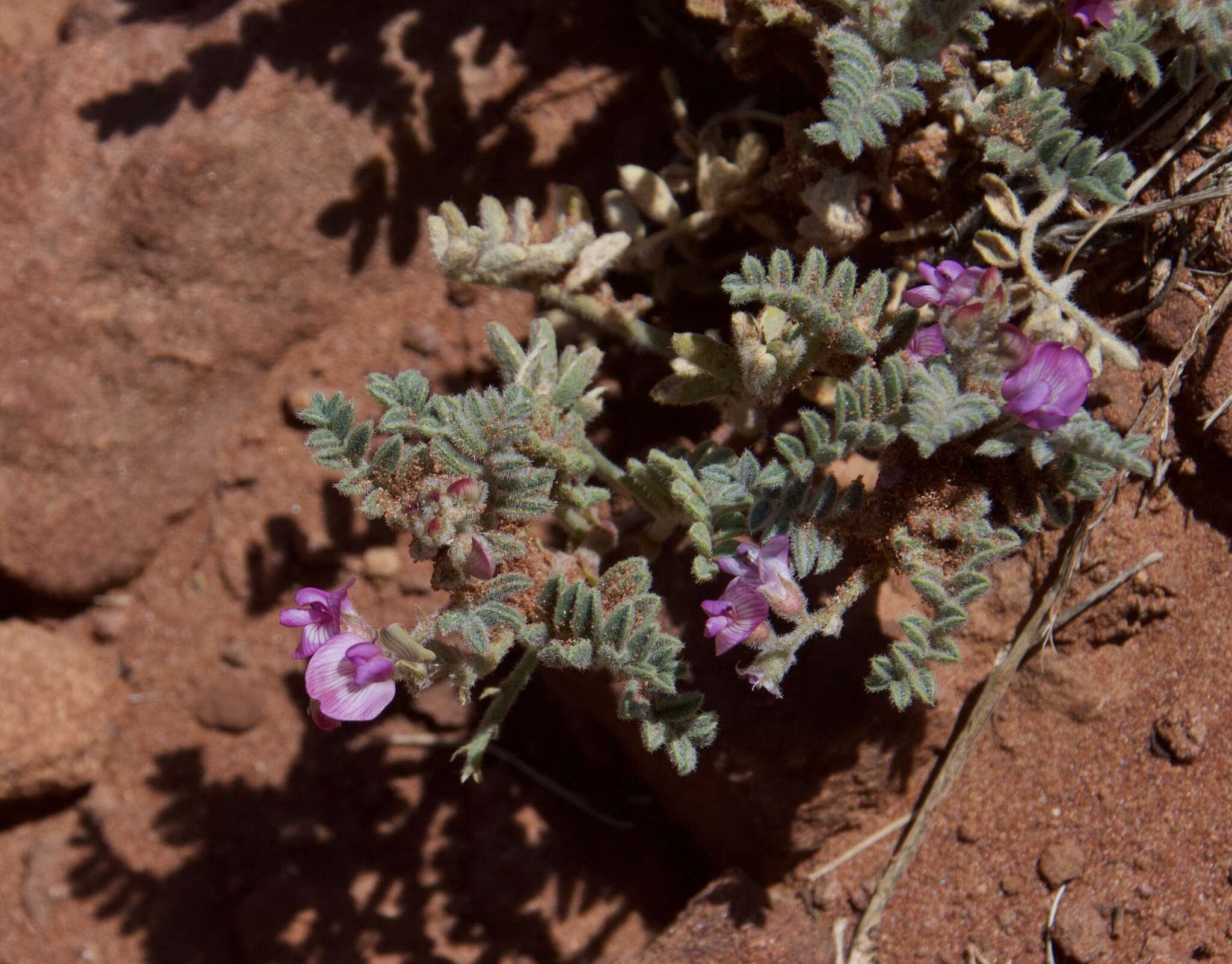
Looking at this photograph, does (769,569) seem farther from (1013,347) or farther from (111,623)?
(111,623)

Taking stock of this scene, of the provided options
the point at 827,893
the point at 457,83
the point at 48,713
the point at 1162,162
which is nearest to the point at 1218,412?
the point at 1162,162

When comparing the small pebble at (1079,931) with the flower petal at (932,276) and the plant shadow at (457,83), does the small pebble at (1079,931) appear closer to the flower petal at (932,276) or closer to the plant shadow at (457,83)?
the flower petal at (932,276)

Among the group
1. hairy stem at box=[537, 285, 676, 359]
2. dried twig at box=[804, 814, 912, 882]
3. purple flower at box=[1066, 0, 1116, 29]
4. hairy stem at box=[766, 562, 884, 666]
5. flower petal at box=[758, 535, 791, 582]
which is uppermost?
purple flower at box=[1066, 0, 1116, 29]

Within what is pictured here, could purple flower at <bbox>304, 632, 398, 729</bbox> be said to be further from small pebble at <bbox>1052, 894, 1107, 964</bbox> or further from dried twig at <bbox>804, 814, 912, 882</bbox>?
small pebble at <bbox>1052, 894, 1107, 964</bbox>

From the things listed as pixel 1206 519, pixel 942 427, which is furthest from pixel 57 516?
pixel 1206 519

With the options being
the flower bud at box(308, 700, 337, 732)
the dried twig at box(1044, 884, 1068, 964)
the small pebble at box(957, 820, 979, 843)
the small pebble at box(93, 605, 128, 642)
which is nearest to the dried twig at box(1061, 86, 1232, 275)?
the small pebble at box(957, 820, 979, 843)

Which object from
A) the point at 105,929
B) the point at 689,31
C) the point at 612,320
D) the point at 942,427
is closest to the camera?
the point at 942,427

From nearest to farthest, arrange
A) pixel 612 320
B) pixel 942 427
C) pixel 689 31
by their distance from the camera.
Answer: pixel 942 427 → pixel 612 320 → pixel 689 31

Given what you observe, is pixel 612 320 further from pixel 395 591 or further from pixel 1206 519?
pixel 1206 519
